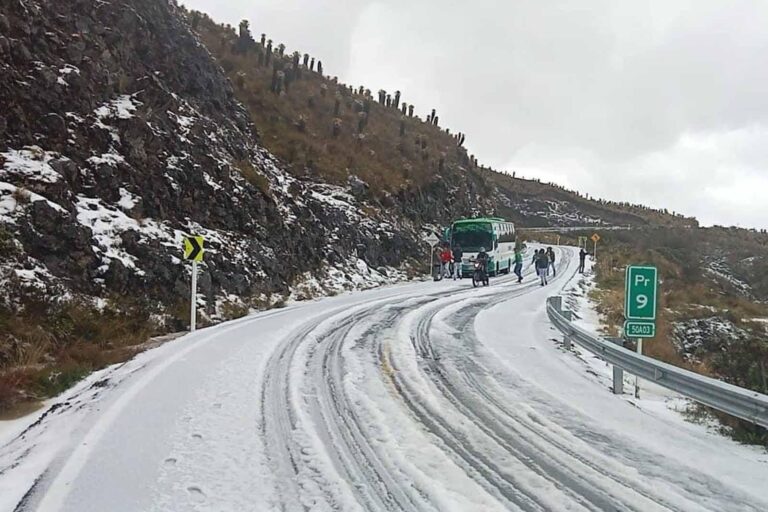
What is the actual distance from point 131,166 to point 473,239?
19.2 meters

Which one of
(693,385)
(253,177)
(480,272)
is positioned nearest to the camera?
(693,385)

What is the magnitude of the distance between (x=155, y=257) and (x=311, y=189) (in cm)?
1542

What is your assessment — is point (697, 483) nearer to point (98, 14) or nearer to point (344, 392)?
point (344, 392)

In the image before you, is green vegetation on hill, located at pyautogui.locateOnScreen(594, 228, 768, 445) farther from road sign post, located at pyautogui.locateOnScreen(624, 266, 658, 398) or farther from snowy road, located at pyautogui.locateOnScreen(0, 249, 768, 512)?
snowy road, located at pyautogui.locateOnScreen(0, 249, 768, 512)

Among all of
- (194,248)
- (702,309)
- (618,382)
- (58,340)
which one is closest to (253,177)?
(194,248)

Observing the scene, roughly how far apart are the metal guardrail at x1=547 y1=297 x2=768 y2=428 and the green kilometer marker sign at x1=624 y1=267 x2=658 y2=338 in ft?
1.58

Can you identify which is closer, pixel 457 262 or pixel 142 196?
pixel 142 196

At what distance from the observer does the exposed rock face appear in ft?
41.6

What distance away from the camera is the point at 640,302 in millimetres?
8797

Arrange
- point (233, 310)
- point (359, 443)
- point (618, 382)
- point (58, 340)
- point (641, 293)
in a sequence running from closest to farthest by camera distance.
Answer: point (359, 443) < point (618, 382) < point (641, 293) < point (58, 340) < point (233, 310)

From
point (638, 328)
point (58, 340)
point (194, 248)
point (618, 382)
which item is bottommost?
point (618, 382)

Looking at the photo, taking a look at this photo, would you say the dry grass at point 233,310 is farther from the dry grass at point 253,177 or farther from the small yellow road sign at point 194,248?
the dry grass at point 253,177

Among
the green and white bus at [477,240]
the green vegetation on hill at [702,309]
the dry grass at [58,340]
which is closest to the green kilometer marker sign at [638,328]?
the green vegetation on hill at [702,309]

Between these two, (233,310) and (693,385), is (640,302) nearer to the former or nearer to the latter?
(693,385)
